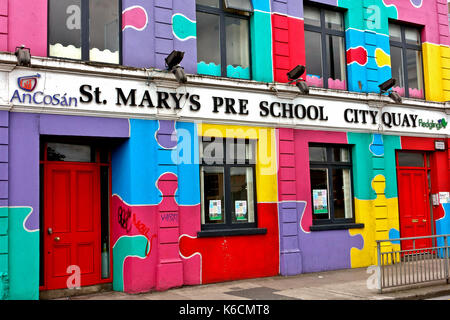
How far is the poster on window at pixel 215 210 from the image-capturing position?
10.9 metres

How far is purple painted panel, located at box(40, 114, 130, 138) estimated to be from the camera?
9000 mm

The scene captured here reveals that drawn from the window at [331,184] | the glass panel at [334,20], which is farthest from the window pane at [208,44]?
the glass panel at [334,20]

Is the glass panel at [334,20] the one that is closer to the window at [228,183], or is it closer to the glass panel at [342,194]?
the glass panel at [342,194]

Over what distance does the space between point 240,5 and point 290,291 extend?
21.6ft

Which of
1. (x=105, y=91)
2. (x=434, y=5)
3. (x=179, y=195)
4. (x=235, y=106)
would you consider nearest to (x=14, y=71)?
(x=105, y=91)

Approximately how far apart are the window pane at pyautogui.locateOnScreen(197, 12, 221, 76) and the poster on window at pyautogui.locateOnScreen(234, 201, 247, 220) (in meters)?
3.02

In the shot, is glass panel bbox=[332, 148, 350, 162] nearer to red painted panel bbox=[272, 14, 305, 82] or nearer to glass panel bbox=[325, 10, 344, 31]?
red painted panel bbox=[272, 14, 305, 82]

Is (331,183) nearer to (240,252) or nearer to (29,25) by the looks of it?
(240,252)

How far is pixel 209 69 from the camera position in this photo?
11.1 meters

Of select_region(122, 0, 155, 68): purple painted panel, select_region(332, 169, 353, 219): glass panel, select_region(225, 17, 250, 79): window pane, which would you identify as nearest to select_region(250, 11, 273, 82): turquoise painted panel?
select_region(225, 17, 250, 79): window pane

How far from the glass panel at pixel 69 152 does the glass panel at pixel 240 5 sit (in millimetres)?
4602

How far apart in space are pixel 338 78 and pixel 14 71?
8179 mm

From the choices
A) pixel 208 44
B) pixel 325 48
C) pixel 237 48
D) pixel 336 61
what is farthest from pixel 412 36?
pixel 208 44
